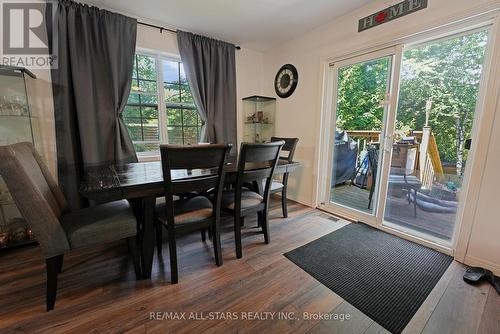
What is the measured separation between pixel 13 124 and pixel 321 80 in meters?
3.35

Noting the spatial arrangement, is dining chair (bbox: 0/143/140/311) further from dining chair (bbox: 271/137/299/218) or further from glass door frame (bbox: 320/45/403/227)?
glass door frame (bbox: 320/45/403/227)

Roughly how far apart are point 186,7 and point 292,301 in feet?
9.68

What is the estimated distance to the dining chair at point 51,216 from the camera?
112cm

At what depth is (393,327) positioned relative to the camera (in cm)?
120

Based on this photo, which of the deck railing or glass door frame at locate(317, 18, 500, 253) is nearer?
glass door frame at locate(317, 18, 500, 253)

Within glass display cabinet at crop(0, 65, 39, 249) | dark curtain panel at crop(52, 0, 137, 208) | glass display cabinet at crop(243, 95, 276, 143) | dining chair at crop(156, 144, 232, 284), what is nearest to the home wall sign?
glass display cabinet at crop(243, 95, 276, 143)

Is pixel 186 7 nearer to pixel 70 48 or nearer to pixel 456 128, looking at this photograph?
pixel 70 48

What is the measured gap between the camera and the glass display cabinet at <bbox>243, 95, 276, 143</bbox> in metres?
3.61

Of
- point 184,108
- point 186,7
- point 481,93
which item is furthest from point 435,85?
point 184,108

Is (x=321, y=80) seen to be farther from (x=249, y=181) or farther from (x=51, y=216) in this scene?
(x=51, y=216)

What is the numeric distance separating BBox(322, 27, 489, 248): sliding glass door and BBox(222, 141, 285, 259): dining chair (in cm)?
135

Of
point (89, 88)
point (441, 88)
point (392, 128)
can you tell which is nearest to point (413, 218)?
point (392, 128)

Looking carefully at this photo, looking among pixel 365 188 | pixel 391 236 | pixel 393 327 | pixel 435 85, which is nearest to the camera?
pixel 393 327

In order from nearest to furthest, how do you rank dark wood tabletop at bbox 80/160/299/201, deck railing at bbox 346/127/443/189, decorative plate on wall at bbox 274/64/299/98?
dark wood tabletop at bbox 80/160/299/201
deck railing at bbox 346/127/443/189
decorative plate on wall at bbox 274/64/299/98
